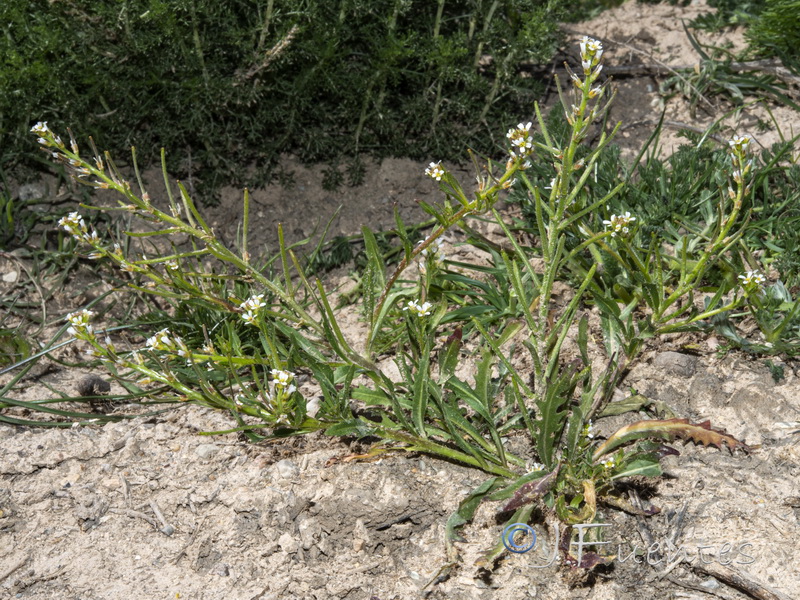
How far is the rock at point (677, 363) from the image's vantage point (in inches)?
104

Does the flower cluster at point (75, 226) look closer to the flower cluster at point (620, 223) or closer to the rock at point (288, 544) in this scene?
the rock at point (288, 544)

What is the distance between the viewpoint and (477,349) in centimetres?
282

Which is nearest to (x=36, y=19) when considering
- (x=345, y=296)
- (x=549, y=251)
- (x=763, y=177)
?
(x=345, y=296)

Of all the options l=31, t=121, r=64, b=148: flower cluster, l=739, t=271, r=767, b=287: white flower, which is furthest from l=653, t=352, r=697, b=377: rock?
l=31, t=121, r=64, b=148: flower cluster

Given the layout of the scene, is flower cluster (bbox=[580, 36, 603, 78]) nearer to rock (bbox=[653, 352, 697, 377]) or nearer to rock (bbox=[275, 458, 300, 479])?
rock (bbox=[653, 352, 697, 377])

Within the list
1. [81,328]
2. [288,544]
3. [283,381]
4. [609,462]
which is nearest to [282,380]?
[283,381]

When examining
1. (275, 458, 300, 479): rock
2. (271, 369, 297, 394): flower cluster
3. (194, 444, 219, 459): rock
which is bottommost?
(194, 444, 219, 459): rock

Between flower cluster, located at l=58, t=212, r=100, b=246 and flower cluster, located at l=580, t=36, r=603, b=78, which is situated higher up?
flower cluster, located at l=580, t=36, r=603, b=78

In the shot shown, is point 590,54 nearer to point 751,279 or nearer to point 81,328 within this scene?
point 751,279

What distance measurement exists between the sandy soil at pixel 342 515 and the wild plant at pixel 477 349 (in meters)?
0.09

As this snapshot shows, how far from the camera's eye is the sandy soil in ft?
6.70

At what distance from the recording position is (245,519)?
2262 millimetres

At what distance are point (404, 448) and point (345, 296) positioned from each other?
3.46 ft

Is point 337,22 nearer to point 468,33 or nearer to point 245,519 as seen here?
point 468,33
